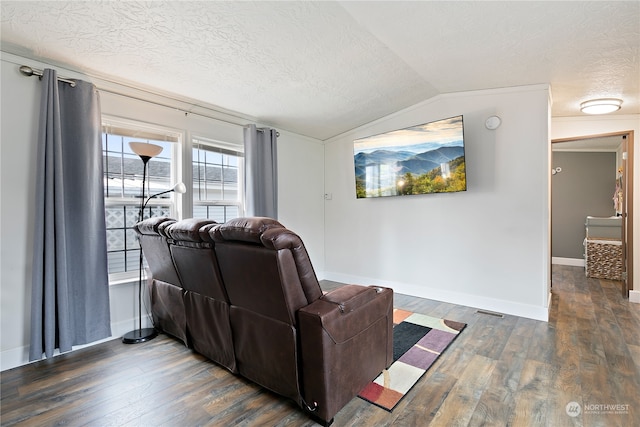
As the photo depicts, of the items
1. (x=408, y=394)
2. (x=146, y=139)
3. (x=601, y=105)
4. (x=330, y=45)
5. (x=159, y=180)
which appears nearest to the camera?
(x=408, y=394)

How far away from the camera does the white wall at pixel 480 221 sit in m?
3.15

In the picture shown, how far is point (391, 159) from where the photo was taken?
3992 mm

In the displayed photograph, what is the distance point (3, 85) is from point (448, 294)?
4.70 m

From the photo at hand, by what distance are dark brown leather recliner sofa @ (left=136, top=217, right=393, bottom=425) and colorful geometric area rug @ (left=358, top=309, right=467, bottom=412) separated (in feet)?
0.35

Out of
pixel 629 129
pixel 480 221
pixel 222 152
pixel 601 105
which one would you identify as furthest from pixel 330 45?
pixel 629 129

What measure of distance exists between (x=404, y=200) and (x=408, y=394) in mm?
2697

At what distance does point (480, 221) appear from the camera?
3523 millimetres

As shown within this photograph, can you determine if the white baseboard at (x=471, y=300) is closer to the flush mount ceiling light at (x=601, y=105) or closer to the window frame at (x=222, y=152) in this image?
the window frame at (x=222, y=152)

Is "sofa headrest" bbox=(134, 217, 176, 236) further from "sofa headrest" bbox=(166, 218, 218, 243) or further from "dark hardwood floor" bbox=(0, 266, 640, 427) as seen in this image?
"dark hardwood floor" bbox=(0, 266, 640, 427)

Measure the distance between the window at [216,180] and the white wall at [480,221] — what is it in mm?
1915

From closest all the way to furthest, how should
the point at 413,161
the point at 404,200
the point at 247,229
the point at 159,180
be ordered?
1. the point at 247,229
2. the point at 159,180
3. the point at 413,161
4. the point at 404,200

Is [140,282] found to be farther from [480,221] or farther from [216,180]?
[480,221]

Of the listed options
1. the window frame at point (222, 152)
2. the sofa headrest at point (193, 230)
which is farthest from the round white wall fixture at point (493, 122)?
the sofa headrest at point (193, 230)

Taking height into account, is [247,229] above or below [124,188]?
below
